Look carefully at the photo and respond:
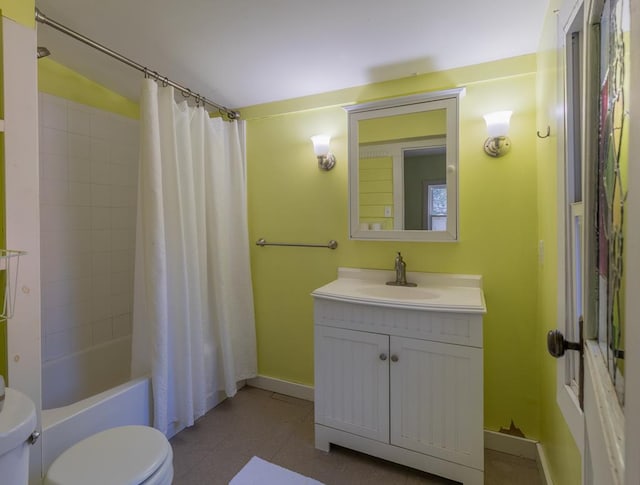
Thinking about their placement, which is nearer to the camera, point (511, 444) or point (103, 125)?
point (511, 444)

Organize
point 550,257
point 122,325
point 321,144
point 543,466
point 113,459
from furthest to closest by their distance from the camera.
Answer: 1. point 122,325
2. point 321,144
3. point 543,466
4. point 550,257
5. point 113,459

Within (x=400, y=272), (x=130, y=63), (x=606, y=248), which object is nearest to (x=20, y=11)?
(x=130, y=63)

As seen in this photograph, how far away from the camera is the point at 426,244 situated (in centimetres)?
192

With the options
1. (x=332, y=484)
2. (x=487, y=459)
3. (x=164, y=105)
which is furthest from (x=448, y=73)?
(x=332, y=484)

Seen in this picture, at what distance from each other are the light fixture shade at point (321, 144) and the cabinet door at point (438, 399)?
125 centimetres

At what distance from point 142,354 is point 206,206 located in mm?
952

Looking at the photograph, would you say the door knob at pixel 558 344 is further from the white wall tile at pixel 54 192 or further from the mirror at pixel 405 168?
the white wall tile at pixel 54 192

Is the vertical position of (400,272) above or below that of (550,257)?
below

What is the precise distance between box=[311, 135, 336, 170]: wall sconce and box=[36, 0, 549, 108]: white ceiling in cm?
34

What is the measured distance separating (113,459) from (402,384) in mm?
1207

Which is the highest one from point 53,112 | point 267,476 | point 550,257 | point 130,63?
point 130,63

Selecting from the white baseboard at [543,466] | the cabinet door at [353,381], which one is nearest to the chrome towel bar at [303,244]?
the cabinet door at [353,381]

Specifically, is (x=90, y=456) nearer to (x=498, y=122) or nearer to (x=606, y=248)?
(x=606, y=248)

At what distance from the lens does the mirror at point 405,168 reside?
1.80 meters
